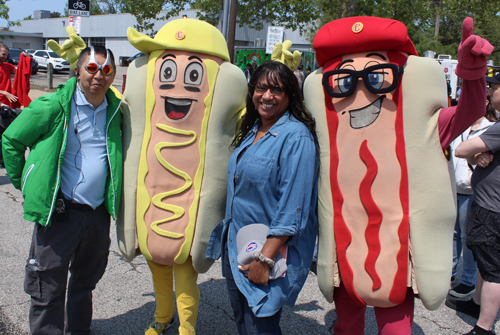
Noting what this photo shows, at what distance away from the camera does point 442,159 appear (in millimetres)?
2061

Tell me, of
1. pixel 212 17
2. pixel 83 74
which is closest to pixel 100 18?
pixel 212 17

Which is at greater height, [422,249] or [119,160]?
[119,160]

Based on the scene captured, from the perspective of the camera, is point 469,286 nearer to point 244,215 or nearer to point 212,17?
point 244,215

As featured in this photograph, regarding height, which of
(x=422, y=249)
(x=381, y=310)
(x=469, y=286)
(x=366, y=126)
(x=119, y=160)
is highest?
(x=366, y=126)

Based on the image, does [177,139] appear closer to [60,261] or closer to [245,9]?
[60,261]

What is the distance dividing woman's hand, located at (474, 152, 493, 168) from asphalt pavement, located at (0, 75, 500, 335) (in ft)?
4.19

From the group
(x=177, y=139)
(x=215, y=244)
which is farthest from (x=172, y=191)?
(x=215, y=244)

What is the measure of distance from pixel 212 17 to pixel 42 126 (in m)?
19.8

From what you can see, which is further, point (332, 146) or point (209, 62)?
point (209, 62)

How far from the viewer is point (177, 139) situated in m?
2.53

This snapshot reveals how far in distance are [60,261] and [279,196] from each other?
1.37 metres

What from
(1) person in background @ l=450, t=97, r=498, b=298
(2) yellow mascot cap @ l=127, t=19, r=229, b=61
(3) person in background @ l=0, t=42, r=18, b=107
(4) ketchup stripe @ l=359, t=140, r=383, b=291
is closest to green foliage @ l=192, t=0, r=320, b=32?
(3) person in background @ l=0, t=42, r=18, b=107

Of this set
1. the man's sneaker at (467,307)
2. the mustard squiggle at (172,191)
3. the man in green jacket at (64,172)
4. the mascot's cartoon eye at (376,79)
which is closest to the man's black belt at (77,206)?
the man in green jacket at (64,172)

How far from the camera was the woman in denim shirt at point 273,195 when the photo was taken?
1.95m
